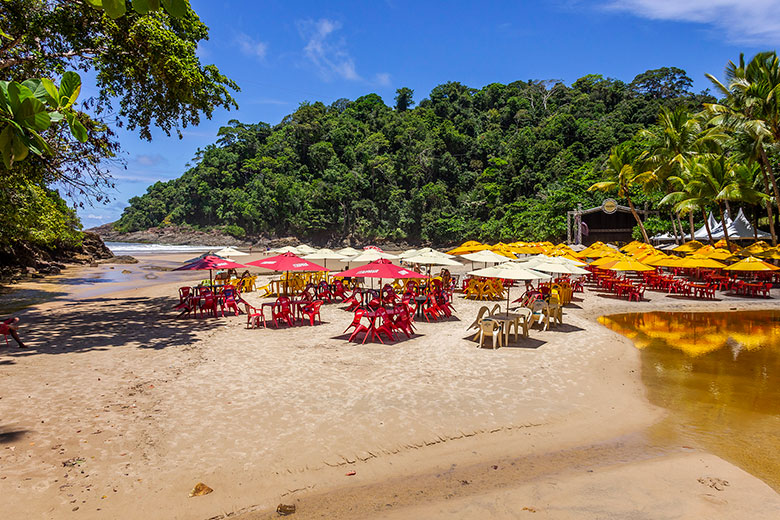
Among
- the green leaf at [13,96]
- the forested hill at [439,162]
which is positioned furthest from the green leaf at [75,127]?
the forested hill at [439,162]

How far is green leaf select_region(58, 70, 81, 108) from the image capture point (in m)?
3.73

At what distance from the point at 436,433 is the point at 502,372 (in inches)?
112

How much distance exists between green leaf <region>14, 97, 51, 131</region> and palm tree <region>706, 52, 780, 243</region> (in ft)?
86.6

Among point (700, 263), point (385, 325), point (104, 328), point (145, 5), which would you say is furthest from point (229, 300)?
point (700, 263)

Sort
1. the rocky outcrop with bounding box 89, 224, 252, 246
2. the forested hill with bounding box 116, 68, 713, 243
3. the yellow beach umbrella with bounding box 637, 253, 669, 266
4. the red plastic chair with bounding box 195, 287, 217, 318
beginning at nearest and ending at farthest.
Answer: the red plastic chair with bounding box 195, 287, 217, 318 < the yellow beach umbrella with bounding box 637, 253, 669, 266 < the forested hill with bounding box 116, 68, 713, 243 < the rocky outcrop with bounding box 89, 224, 252, 246

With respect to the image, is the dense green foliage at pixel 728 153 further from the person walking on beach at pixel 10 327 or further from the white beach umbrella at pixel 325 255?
the person walking on beach at pixel 10 327

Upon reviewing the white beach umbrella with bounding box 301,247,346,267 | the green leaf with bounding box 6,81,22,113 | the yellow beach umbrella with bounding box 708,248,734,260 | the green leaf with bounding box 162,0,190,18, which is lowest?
the yellow beach umbrella with bounding box 708,248,734,260

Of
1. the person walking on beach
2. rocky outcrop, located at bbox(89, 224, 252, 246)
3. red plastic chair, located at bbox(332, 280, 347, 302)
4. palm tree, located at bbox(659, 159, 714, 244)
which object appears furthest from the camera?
rocky outcrop, located at bbox(89, 224, 252, 246)

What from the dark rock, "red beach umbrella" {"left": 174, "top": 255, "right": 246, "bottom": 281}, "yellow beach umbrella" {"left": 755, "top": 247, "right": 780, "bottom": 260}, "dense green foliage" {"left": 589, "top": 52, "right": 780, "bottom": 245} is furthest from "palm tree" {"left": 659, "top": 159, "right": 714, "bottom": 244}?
the dark rock

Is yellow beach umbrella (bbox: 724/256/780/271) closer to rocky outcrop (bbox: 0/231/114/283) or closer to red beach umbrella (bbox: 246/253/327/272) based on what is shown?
red beach umbrella (bbox: 246/253/327/272)

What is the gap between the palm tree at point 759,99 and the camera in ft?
67.1

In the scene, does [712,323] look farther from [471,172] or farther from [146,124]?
[471,172]

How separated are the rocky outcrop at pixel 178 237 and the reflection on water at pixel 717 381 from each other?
77385 millimetres

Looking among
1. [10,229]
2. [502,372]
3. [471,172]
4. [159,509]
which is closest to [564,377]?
[502,372]
